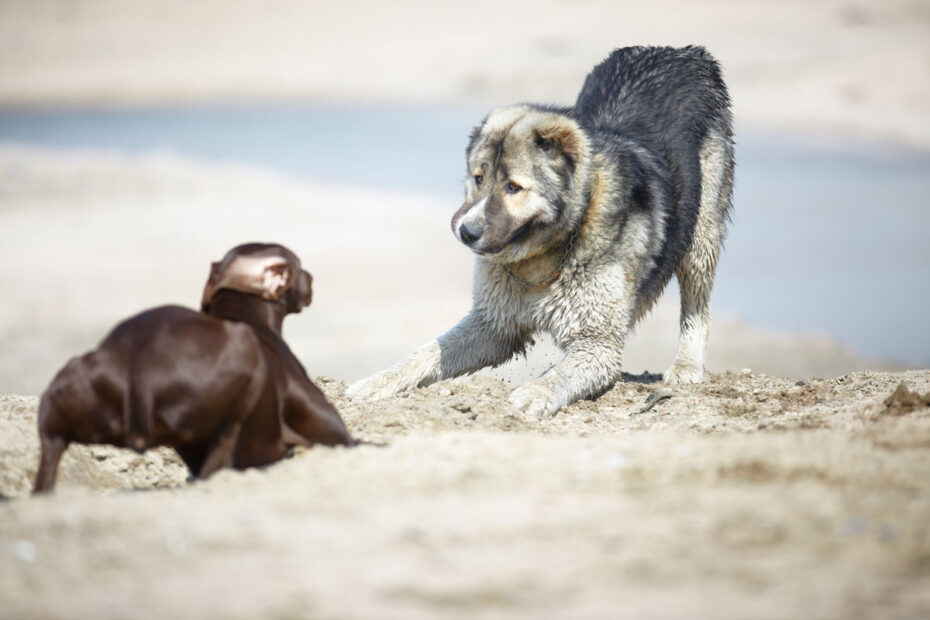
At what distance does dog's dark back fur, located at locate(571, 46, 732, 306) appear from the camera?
7602 millimetres

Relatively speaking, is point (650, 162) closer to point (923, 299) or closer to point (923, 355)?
point (923, 355)

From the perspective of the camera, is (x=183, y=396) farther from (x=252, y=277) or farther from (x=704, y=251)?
(x=704, y=251)

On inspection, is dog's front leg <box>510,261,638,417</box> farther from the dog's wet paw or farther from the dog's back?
the dog's back

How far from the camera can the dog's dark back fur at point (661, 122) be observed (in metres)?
7.60

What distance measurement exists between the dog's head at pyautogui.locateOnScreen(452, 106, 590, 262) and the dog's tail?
3.09m

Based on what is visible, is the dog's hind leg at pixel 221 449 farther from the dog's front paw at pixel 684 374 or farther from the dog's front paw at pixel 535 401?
the dog's front paw at pixel 684 374

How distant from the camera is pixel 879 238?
18.8m

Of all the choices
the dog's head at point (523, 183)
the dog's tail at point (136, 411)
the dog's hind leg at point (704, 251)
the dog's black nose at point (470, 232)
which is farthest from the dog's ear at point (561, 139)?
the dog's tail at point (136, 411)

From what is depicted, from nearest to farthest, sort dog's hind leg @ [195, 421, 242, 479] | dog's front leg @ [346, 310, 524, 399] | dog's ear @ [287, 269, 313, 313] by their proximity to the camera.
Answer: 1. dog's hind leg @ [195, 421, 242, 479]
2. dog's ear @ [287, 269, 313, 313]
3. dog's front leg @ [346, 310, 524, 399]

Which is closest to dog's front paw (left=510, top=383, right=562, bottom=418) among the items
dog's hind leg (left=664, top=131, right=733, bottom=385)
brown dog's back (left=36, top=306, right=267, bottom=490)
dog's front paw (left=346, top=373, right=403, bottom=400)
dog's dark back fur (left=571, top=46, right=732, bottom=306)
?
dog's front paw (left=346, top=373, right=403, bottom=400)

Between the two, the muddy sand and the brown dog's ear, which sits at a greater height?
the brown dog's ear

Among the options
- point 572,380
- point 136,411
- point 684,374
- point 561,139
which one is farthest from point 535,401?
point 136,411

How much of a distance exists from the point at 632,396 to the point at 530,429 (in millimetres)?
1501

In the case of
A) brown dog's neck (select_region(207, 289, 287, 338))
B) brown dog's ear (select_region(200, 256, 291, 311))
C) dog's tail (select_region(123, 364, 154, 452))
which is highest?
brown dog's ear (select_region(200, 256, 291, 311))
